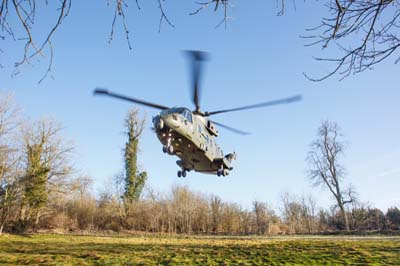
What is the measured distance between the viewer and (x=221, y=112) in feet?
34.3

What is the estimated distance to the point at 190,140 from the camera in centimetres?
888

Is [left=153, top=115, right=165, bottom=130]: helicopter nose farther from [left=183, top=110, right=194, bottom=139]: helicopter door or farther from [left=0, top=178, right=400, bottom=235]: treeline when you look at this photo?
[left=0, top=178, right=400, bottom=235]: treeline

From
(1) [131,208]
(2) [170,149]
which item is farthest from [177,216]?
(2) [170,149]

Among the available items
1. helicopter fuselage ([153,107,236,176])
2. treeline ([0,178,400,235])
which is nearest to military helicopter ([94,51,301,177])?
helicopter fuselage ([153,107,236,176])

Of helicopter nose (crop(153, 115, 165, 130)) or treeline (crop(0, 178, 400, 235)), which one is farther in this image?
treeline (crop(0, 178, 400, 235))

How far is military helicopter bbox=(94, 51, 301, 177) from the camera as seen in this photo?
820cm

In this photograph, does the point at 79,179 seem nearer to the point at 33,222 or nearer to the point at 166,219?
the point at 33,222

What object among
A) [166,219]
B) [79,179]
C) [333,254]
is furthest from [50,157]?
[333,254]

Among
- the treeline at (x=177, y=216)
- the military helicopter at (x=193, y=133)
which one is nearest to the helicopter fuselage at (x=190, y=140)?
the military helicopter at (x=193, y=133)

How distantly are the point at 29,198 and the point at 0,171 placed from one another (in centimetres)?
310

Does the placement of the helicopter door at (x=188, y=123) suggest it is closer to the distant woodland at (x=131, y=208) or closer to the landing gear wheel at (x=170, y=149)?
the landing gear wheel at (x=170, y=149)

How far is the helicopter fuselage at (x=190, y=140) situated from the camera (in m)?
8.28

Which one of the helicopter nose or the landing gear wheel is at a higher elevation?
the helicopter nose

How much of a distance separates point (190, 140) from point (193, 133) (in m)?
0.26
